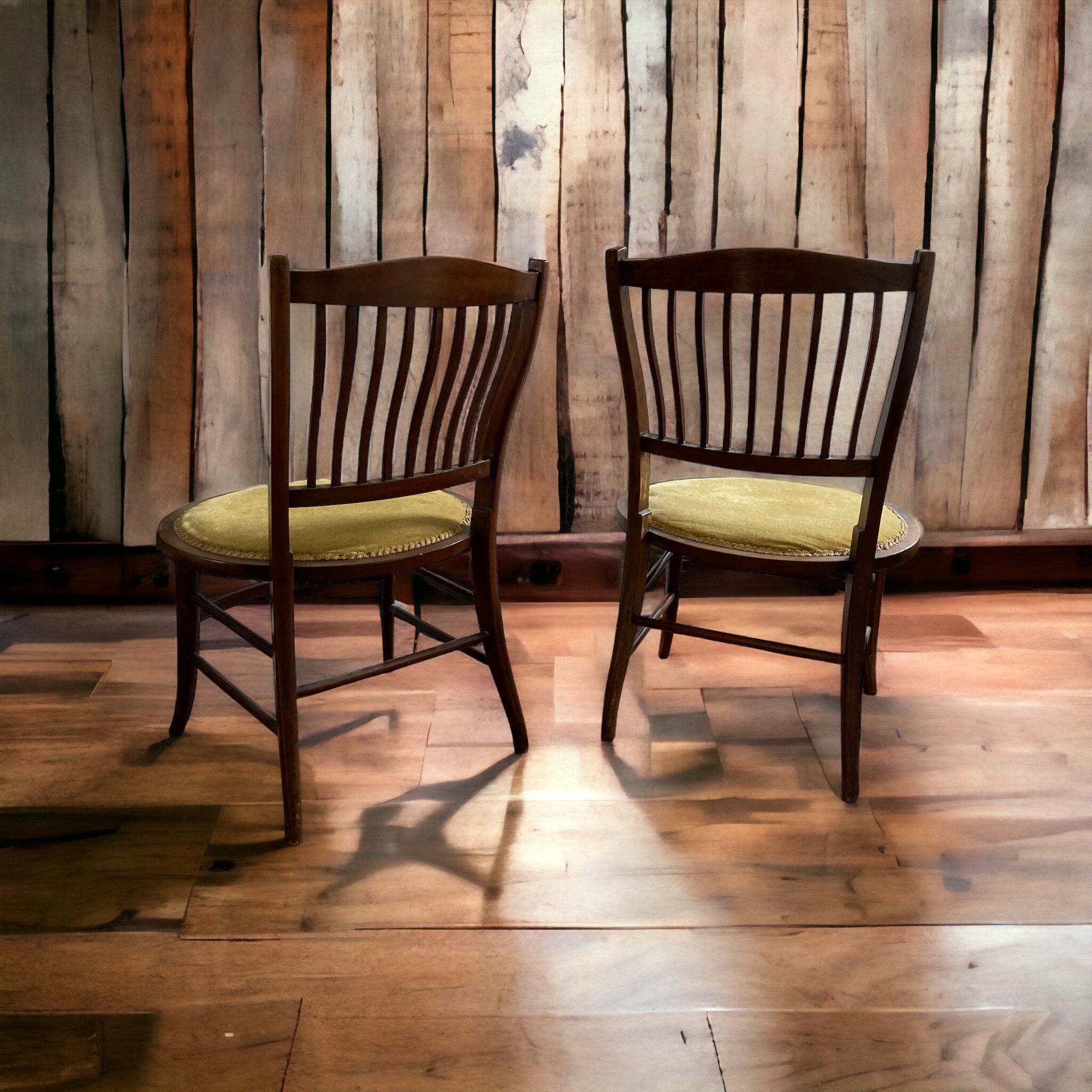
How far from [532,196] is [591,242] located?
183mm

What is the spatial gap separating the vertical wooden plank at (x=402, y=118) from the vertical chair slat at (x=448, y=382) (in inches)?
41.2

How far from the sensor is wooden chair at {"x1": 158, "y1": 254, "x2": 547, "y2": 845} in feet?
4.76

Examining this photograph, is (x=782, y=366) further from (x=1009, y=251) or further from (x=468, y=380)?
(x=1009, y=251)

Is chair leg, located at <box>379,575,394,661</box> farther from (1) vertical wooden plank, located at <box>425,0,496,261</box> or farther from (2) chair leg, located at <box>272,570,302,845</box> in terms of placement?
(1) vertical wooden plank, located at <box>425,0,496,261</box>

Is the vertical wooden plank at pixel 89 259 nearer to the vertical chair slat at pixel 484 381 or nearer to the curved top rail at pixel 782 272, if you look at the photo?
the vertical chair slat at pixel 484 381

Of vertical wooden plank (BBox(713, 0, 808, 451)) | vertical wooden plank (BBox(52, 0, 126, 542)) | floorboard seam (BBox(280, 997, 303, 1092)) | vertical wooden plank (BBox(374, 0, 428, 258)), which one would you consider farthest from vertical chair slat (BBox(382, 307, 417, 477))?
vertical wooden plank (BBox(52, 0, 126, 542))

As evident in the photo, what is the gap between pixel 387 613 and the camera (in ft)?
7.25

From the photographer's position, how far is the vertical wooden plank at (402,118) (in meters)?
2.47

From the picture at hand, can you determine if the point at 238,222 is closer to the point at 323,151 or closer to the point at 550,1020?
the point at 323,151

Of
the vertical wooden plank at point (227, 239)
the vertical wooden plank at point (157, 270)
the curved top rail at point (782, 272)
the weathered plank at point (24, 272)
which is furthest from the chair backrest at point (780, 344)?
the weathered plank at point (24, 272)

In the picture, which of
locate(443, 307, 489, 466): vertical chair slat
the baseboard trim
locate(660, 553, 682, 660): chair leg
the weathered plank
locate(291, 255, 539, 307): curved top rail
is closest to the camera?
locate(291, 255, 539, 307): curved top rail

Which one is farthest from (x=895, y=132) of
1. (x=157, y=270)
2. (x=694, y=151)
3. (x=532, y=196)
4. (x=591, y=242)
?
(x=157, y=270)

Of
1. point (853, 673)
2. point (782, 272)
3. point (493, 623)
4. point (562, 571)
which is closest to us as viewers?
point (782, 272)

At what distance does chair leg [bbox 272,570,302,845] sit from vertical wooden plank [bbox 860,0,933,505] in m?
1.61
